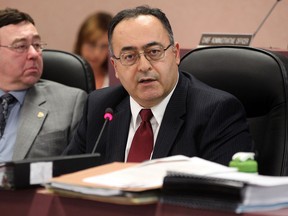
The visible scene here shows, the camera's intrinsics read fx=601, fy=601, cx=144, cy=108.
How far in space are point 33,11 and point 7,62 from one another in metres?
2.47

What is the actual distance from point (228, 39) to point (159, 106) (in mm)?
926

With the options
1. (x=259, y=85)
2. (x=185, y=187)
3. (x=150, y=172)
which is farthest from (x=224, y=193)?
(x=259, y=85)

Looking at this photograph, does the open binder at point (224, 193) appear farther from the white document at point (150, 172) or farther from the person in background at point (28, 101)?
the person in background at point (28, 101)

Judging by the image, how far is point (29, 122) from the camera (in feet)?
8.80

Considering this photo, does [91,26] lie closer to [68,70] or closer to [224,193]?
[68,70]

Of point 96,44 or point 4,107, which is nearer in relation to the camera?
point 4,107

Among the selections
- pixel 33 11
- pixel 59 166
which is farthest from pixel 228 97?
pixel 33 11

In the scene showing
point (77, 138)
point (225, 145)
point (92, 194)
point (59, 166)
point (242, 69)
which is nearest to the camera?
point (92, 194)

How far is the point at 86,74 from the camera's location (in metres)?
2.73

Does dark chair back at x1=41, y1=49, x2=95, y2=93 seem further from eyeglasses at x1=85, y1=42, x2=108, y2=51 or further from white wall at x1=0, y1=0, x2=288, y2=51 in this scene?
white wall at x1=0, y1=0, x2=288, y2=51

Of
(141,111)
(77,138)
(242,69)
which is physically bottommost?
(77,138)

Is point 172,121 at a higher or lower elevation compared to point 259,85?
lower

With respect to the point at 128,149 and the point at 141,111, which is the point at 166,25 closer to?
the point at 141,111

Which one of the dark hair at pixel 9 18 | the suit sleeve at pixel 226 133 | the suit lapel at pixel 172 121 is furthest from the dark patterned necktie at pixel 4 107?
the suit sleeve at pixel 226 133
